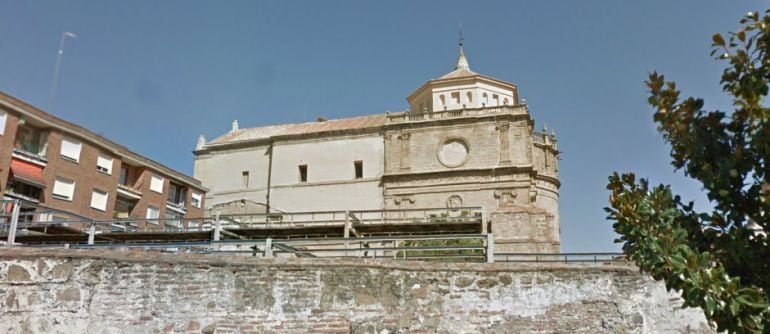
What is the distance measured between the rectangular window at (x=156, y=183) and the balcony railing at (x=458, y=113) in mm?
15177

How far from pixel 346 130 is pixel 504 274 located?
1379 inches

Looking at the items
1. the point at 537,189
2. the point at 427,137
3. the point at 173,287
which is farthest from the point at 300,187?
the point at 173,287

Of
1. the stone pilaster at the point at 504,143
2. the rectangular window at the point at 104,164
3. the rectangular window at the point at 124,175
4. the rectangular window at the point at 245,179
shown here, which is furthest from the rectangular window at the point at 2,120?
the stone pilaster at the point at 504,143

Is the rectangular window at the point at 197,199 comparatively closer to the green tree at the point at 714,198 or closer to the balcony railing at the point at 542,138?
the balcony railing at the point at 542,138

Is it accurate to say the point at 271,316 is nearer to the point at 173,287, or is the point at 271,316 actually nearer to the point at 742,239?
the point at 173,287

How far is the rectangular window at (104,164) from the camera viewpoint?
3569 cm

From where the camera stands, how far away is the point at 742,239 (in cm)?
466

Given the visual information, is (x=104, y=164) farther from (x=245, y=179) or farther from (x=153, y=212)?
(x=245, y=179)

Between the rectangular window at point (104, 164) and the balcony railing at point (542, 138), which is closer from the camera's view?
the rectangular window at point (104, 164)

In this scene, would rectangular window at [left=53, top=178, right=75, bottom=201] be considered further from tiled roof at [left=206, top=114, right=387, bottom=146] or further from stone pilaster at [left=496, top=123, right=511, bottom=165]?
stone pilaster at [left=496, top=123, right=511, bottom=165]

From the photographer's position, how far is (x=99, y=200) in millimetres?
35375

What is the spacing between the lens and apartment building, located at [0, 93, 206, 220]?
30.0 meters

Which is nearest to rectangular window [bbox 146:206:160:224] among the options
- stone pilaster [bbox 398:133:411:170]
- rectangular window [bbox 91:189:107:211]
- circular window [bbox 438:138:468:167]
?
rectangular window [bbox 91:189:107:211]

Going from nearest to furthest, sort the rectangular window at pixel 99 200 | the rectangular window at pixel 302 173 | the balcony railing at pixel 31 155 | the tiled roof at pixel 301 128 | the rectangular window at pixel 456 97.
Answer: the balcony railing at pixel 31 155
the rectangular window at pixel 99 200
the rectangular window at pixel 302 173
the rectangular window at pixel 456 97
the tiled roof at pixel 301 128
